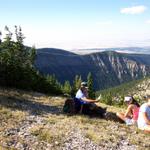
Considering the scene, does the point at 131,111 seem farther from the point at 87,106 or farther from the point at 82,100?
the point at 82,100

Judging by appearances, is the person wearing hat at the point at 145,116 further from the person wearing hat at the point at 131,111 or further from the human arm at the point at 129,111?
the human arm at the point at 129,111

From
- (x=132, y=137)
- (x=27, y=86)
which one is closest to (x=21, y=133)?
(x=132, y=137)

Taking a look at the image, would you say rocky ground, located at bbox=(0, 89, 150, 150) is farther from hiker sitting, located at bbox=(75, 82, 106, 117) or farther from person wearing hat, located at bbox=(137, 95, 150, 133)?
hiker sitting, located at bbox=(75, 82, 106, 117)

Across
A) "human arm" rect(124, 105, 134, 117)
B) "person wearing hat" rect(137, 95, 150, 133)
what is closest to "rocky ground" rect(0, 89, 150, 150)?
"person wearing hat" rect(137, 95, 150, 133)

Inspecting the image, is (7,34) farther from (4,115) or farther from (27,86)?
(4,115)

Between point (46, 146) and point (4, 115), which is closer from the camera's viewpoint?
point (46, 146)

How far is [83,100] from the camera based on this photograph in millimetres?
21141

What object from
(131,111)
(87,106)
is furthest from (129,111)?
(87,106)

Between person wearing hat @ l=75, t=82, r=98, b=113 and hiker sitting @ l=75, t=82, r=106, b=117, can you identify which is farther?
person wearing hat @ l=75, t=82, r=98, b=113

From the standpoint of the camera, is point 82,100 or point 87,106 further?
point 82,100

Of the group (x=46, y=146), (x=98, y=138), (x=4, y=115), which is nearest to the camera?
(x=46, y=146)

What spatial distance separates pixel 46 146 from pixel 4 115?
5048 mm

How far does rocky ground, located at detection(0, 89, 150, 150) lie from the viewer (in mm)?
14258

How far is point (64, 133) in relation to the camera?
15805 mm
